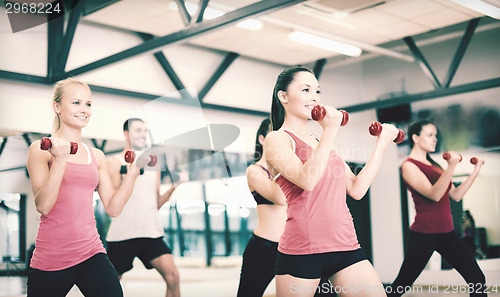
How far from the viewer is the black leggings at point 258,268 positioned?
2.85 m

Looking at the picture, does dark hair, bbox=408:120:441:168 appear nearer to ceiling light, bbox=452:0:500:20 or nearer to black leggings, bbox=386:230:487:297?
black leggings, bbox=386:230:487:297

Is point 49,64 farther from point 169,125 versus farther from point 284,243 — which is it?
point 284,243

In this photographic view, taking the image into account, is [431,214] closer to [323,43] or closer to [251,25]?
[251,25]

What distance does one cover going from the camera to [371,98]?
8.56m

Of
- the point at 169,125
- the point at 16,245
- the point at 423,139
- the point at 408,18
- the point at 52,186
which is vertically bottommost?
the point at 16,245

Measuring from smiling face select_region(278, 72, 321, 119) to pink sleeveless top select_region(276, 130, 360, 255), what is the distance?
0.18 m

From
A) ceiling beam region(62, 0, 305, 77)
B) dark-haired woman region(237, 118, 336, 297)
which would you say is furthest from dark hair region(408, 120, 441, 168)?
dark-haired woman region(237, 118, 336, 297)

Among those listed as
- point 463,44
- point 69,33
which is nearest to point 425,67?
point 463,44

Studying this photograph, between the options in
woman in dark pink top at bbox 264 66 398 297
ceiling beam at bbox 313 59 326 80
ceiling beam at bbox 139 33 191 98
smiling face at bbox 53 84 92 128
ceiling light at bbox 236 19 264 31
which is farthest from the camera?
ceiling beam at bbox 313 59 326 80

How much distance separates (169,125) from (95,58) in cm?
117

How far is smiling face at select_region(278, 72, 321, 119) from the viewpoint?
2.18 m

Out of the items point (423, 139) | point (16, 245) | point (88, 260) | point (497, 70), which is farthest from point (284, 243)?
point (497, 70)

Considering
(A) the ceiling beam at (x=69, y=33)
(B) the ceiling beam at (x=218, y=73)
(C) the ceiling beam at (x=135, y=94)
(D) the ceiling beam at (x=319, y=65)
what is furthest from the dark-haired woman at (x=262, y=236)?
(D) the ceiling beam at (x=319, y=65)

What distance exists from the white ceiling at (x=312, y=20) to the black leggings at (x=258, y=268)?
2758 millimetres
